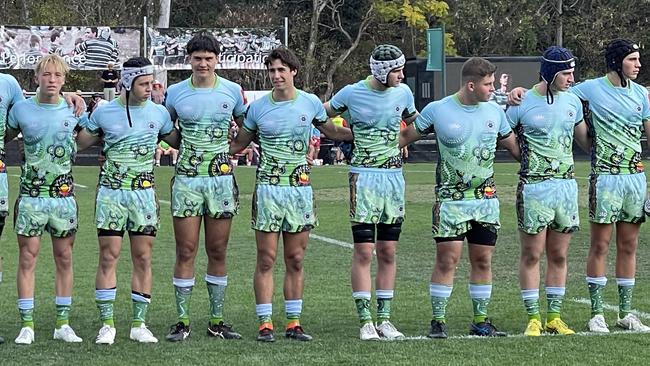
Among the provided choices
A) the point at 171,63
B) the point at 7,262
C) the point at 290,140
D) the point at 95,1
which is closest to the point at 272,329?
the point at 290,140

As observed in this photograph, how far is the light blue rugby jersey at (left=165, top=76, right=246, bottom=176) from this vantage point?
28.8 ft

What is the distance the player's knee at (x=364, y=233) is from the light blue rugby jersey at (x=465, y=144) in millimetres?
532

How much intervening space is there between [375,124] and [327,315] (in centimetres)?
181

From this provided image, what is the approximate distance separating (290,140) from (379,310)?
138 cm

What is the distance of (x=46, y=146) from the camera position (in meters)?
8.65

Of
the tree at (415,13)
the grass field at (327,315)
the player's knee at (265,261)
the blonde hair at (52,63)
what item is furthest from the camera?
the tree at (415,13)

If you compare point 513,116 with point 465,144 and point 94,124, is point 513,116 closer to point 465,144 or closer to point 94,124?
point 465,144

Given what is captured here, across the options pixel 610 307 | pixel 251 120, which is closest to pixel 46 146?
pixel 251 120

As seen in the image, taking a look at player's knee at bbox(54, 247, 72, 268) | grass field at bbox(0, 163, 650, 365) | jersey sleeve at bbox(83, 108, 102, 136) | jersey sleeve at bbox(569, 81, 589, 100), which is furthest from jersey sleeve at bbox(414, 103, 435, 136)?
player's knee at bbox(54, 247, 72, 268)

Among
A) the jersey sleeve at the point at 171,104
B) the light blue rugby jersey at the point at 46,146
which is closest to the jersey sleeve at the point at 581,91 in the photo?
the jersey sleeve at the point at 171,104

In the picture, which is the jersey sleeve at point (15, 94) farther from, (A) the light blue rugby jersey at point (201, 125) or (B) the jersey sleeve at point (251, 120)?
(B) the jersey sleeve at point (251, 120)

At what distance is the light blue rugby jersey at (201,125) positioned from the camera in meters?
8.79

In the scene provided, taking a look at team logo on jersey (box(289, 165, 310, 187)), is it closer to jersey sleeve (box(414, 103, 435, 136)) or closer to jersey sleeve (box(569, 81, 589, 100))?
jersey sleeve (box(414, 103, 435, 136))

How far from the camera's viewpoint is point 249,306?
1045cm
